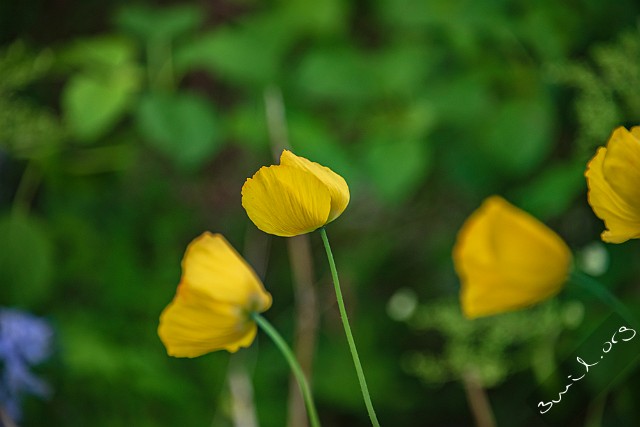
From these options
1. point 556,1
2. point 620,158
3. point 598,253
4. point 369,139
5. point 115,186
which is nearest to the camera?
point 620,158

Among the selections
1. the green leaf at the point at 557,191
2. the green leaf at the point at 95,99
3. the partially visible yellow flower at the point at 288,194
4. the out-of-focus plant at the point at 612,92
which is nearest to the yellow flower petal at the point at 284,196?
the partially visible yellow flower at the point at 288,194

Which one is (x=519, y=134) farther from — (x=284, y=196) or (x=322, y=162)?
(x=284, y=196)

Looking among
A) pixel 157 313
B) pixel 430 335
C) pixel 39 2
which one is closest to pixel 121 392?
pixel 157 313

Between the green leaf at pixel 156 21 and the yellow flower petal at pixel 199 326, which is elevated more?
the yellow flower petal at pixel 199 326

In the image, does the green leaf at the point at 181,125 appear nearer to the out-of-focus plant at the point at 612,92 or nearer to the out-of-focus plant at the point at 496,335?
the out-of-focus plant at the point at 496,335

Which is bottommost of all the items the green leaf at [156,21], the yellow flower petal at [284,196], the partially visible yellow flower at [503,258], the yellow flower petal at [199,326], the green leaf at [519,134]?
the green leaf at [156,21]

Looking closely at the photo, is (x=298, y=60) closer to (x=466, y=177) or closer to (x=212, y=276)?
(x=466, y=177)
